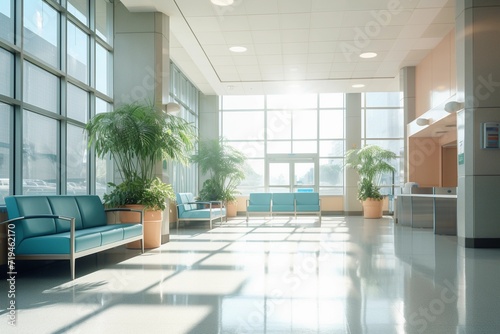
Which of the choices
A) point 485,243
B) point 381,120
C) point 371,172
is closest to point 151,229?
point 485,243

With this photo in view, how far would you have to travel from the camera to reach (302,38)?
382 inches

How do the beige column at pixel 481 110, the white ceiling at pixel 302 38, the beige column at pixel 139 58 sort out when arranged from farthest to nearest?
the beige column at pixel 139 58 < the white ceiling at pixel 302 38 < the beige column at pixel 481 110

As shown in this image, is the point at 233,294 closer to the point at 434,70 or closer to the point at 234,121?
the point at 434,70

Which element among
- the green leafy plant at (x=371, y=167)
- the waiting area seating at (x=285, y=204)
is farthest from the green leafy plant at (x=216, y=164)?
the green leafy plant at (x=371, y=167)

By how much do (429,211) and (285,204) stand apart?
15.1 feet

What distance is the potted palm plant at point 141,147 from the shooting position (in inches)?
274

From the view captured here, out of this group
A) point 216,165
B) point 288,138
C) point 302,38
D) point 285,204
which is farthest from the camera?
point 288,138

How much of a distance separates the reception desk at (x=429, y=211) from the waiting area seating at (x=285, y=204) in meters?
2.70

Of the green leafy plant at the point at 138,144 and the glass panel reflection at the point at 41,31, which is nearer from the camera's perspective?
the glass panel reflection at the point at 41,31

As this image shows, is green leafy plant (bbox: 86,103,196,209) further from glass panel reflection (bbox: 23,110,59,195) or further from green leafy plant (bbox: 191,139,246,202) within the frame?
green leafy plant (bbox: 191,139,246,202)

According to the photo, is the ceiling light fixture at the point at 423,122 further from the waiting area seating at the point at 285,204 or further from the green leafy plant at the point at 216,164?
the green leafy plant at the point at 216,164

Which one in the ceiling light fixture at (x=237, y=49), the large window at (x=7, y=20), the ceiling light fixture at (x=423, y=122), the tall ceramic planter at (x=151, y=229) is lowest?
the tall ceramic planter at (x=151, y=229)

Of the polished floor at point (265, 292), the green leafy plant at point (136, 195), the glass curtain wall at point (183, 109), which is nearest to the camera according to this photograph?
the polished floor at point (265, 292)

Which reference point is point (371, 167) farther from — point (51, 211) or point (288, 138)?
point (51, 211)
